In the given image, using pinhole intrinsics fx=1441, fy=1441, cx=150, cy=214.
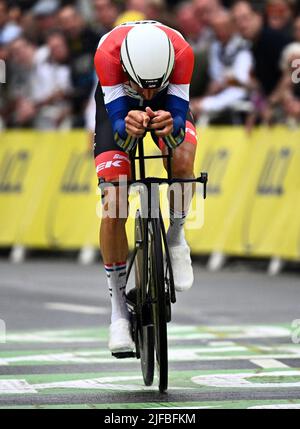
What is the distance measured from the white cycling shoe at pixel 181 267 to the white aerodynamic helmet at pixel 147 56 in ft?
3.59

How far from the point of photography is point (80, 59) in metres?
18.1

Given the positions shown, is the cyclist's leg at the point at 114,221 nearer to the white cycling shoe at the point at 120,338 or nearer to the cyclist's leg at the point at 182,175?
the white cycling shoe at the point at 120,338

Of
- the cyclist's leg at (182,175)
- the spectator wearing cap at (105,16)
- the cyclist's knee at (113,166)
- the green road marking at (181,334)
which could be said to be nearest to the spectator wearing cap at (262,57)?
the spectator wearing cap at (105,16)

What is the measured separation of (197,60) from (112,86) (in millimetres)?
8826

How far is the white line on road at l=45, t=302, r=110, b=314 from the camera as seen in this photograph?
12781mm

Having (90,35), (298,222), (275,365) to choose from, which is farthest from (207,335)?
(90,35)

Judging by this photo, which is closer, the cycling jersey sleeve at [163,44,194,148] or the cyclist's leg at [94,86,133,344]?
the cycling jersey sleeve at [163,44,194,148]

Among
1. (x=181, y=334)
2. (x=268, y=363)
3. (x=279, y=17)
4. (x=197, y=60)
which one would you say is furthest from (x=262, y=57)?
(x=268, y=363)

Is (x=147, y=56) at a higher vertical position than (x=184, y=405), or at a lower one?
higher

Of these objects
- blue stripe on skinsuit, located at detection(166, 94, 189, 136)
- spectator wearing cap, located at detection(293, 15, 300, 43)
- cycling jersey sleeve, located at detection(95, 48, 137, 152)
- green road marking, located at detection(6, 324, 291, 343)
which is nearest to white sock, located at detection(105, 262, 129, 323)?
cycling jersey sleeve, located at detection(95, 48, 137, 152)

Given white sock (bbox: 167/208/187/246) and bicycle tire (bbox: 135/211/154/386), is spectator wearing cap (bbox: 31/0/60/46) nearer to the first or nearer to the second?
white sock (bbox: 167/208/187/246)

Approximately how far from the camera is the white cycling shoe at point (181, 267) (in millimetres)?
8383

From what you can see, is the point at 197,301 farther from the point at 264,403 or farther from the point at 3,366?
the point at 264,403

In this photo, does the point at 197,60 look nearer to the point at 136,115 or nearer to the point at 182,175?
the point at 182,175
